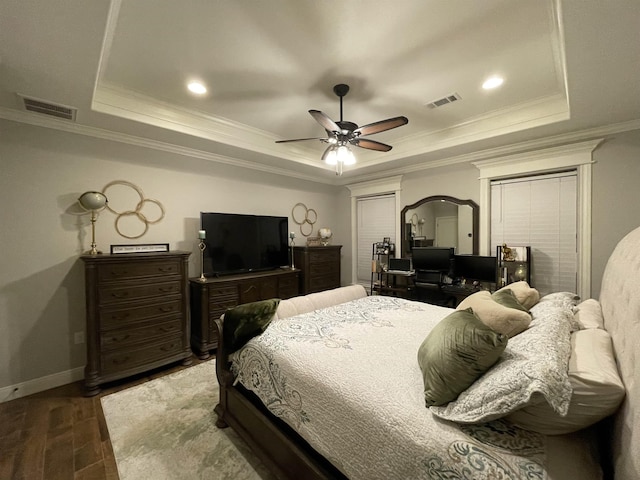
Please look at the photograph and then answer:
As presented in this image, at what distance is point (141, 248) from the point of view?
285 centimetres

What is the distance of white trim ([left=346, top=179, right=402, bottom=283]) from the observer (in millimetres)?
4531

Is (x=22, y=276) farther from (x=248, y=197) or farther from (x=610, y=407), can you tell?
(x=610, y=407)

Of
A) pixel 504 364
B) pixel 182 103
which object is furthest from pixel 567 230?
pixel 182 103

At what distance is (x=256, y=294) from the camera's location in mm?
3592

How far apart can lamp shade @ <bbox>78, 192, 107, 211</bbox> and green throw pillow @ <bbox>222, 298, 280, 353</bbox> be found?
191cm

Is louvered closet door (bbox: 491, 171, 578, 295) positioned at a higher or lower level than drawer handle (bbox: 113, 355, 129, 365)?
higher

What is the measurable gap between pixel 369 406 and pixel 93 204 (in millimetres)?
3050

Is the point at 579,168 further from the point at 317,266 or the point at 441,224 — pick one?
the point at 317,266

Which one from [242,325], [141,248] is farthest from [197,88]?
[242,325]

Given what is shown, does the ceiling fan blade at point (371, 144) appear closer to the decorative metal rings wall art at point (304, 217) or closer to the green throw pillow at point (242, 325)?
the green throw pillow at point (242, 325)

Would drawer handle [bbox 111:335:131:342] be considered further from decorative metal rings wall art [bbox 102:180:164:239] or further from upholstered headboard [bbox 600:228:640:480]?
upholstered headboard [bbox 600:228:640:480]

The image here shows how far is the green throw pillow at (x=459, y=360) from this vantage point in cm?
108

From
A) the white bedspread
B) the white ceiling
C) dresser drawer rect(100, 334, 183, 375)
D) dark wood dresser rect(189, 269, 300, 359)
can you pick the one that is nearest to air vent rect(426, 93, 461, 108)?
the white ceiling

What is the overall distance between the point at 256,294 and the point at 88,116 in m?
2.58
